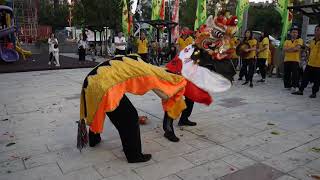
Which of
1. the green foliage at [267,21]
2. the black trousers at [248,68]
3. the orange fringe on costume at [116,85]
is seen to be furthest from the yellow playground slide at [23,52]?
the green foliage at [267,21]

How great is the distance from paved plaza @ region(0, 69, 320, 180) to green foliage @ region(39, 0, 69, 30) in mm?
39420

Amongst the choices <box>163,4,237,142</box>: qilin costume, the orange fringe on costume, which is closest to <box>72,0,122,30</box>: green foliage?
<box>163,4,237,142</box>: qilin costume

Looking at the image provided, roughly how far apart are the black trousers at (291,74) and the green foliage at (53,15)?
129 feet

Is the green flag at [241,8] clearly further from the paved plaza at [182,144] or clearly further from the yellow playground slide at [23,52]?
the yellow playground slide at [23,52]

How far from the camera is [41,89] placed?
882 centimetres

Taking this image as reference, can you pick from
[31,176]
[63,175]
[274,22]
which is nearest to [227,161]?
[63,175]

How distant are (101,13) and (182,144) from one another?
59.6ft

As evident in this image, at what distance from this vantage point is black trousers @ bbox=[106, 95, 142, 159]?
3725 millimetres

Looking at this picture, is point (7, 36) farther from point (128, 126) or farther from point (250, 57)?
point (128, 126)

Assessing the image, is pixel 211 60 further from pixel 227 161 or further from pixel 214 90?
pixel 227 161

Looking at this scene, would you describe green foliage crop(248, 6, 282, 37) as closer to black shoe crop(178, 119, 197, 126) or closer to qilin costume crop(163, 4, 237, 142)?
black shoe crop(178, 119, 197, 126)

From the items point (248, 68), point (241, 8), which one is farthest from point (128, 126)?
point (241, 8)

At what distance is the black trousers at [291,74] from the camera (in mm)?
8844

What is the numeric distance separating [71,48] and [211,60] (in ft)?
83.0
